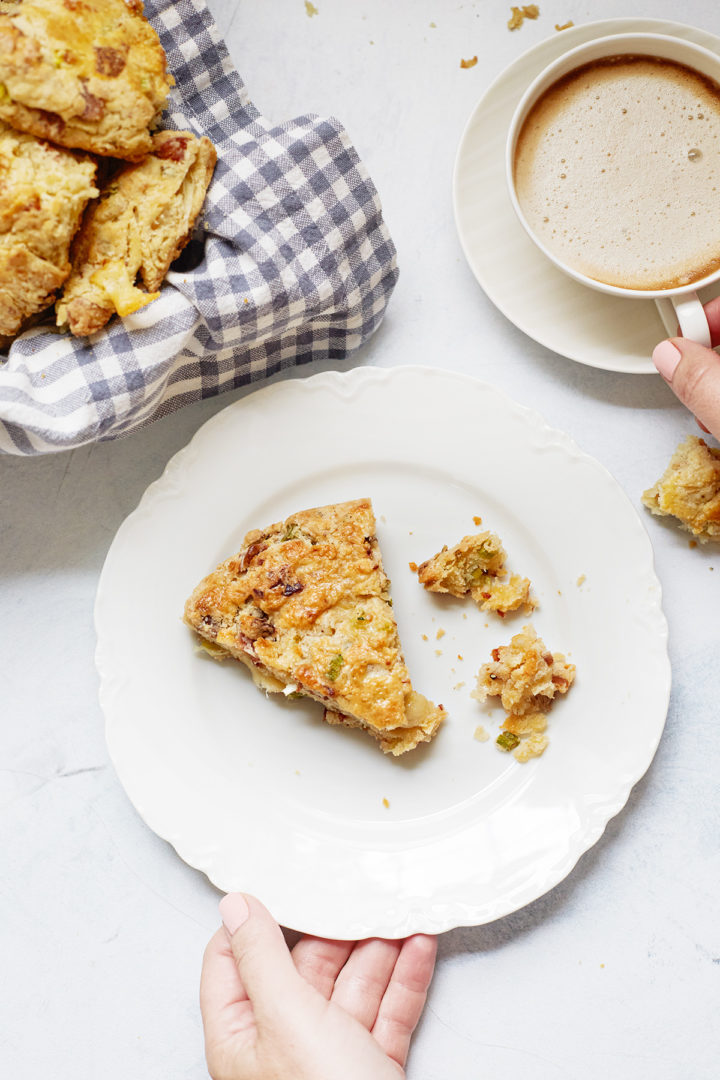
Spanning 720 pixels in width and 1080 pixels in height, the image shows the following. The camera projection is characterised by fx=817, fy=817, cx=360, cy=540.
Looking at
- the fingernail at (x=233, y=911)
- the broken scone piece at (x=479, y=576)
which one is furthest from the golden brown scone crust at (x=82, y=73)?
the fingernail at (x=233, y=911)

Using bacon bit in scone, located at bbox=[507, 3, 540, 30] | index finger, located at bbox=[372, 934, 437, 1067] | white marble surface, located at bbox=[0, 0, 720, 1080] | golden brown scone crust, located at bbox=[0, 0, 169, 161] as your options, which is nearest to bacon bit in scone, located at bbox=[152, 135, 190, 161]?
golden brown scone crust, located at bbox=[0, 0, 169, 161]

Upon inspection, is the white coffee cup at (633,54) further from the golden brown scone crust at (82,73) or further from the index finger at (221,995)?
the index finger at (221,995)

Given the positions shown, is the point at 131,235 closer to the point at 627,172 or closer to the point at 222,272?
the point at 222,272

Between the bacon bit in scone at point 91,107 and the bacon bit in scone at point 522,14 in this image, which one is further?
the bacon bit in scone at point 522,14

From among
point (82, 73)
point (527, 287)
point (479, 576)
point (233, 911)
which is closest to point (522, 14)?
point (527, 287)

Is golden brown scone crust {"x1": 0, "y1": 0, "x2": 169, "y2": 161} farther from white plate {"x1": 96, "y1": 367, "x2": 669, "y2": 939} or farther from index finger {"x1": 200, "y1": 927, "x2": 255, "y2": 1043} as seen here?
index finger {"x1": 200, "y1": 927, "x2": 255, "y2": 1043}
